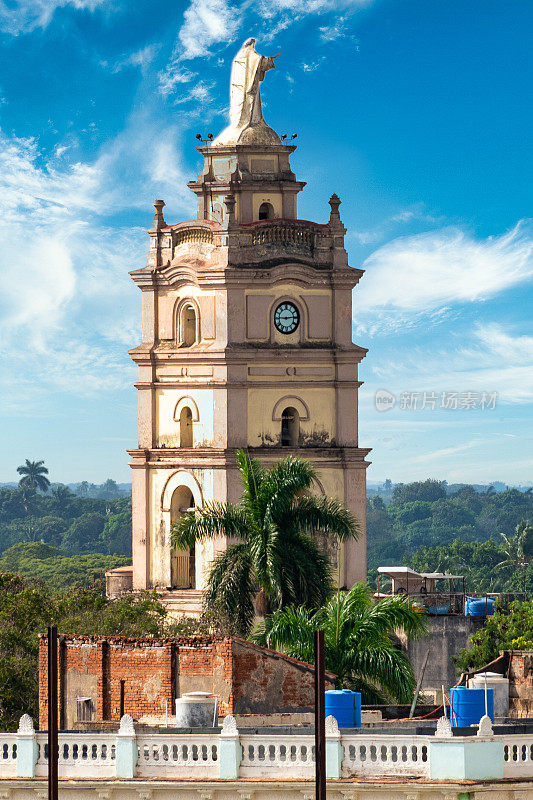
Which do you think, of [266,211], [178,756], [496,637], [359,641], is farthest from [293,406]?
[178,756]

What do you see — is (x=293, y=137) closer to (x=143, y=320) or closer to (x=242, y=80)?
(x=242, y=80)

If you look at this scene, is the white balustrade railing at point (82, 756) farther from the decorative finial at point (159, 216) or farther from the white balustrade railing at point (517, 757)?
the decorative finial at point (159, 216)

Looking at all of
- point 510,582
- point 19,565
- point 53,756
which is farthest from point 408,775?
point 19,565

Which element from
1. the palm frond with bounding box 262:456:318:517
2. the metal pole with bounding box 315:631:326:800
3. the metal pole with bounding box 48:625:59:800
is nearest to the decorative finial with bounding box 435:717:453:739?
the metal pole with bounding box 315:631:326:800

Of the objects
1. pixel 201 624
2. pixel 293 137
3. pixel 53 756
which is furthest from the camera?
pixel 293 137

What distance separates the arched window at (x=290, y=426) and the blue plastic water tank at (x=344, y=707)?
115 feet

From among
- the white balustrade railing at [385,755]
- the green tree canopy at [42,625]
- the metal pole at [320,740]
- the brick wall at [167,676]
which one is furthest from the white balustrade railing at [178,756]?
the green tree canopy at [42,625]

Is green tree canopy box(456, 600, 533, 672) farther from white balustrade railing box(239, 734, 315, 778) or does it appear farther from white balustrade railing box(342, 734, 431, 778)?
white balustrade railing box(239, 734, 315, 778)

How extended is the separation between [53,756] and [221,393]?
1536 inches

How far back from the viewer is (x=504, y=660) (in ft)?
152

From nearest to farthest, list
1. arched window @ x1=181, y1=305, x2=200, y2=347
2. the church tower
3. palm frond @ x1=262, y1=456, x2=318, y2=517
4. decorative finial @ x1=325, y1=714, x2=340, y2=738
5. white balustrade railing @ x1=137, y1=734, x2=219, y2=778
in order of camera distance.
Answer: decorative finial @ x1=325, y1=714, x2=340, y2=738 < white balustrade railing @ x1=137, y1=734, x2=219, y2=778 < palm frond @ x1=262, y1=456, x2=318, y2=517 < the church tower < arched window @ x1=181, y1=305, x2=200, y2=347

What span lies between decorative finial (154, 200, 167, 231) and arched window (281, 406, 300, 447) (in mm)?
8352

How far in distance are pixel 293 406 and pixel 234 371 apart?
2.56 meters

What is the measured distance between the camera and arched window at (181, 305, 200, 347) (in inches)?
2936
